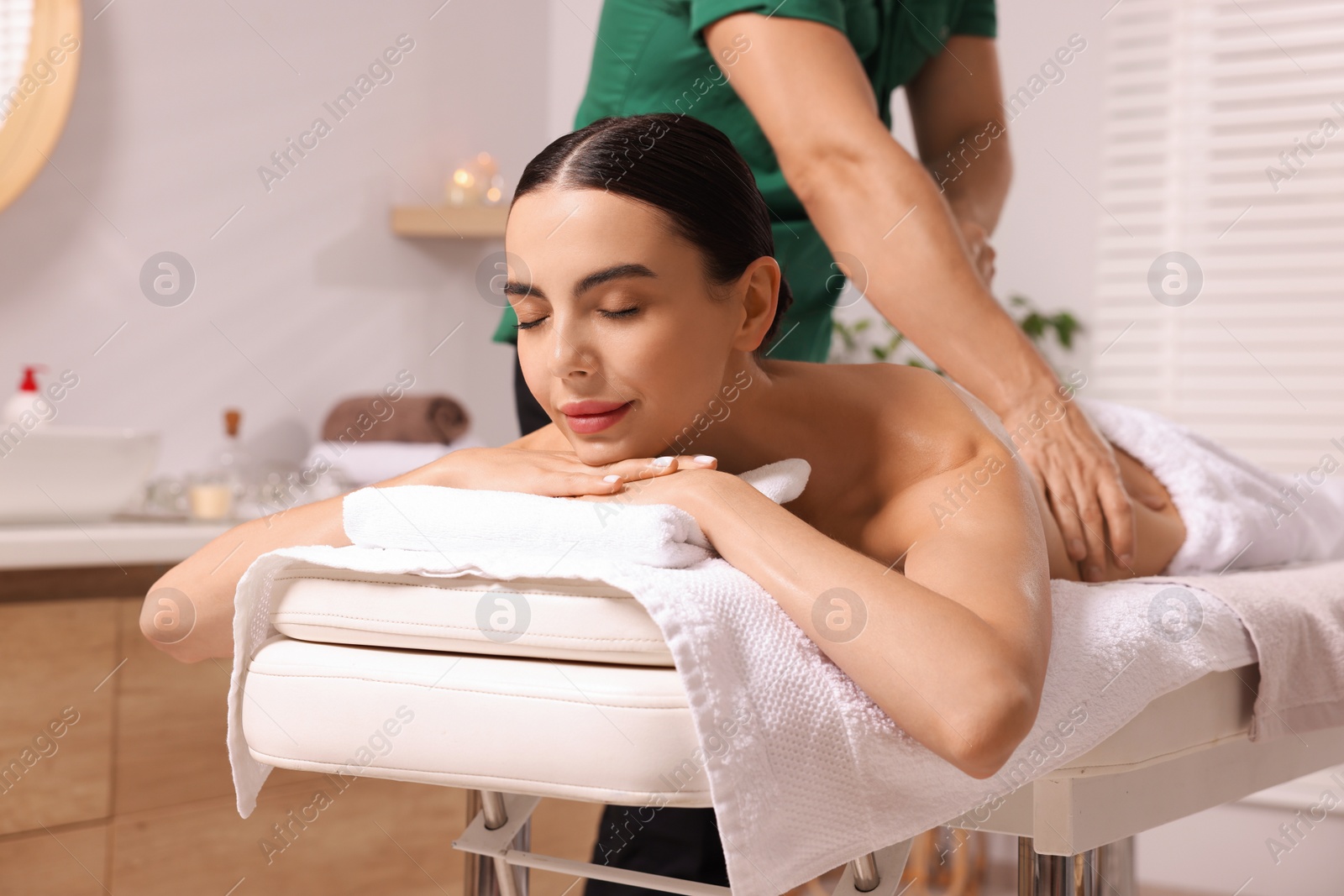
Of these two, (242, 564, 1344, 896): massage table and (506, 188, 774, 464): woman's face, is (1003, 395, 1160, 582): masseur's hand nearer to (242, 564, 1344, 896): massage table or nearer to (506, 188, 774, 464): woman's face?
(242, 564, 1344, 896): massage table

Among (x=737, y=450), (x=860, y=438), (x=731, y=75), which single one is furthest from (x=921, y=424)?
(x=731, y=75)

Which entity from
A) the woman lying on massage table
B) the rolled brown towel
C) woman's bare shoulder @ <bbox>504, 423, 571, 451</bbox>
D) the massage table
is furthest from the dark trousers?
the rolled brown towel

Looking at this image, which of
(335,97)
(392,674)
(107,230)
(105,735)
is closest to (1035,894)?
(392,674)

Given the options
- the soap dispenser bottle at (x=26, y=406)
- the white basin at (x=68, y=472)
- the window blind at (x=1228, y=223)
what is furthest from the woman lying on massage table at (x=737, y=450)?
the window blind at (x=1228, y=223)

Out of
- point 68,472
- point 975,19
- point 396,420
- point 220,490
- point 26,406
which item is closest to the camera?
point 975,19

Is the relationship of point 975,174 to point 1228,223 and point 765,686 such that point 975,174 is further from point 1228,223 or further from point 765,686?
Result: point 1228,223

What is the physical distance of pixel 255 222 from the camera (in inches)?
94.0

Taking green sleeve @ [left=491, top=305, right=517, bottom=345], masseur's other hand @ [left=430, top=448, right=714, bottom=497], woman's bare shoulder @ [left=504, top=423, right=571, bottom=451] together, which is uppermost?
green sleeve @ [left=491, top=305, right=517, bottom=345]

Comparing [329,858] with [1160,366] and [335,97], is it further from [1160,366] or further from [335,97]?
[1160,366]

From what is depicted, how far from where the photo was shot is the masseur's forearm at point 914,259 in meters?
1.04

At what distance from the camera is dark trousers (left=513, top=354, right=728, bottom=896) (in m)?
1.33

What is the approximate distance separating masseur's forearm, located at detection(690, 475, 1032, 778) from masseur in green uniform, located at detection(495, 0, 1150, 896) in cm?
40

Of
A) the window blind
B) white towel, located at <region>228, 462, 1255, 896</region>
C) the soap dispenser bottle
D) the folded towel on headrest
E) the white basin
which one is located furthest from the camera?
the window blind

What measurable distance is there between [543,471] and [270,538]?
21cm
